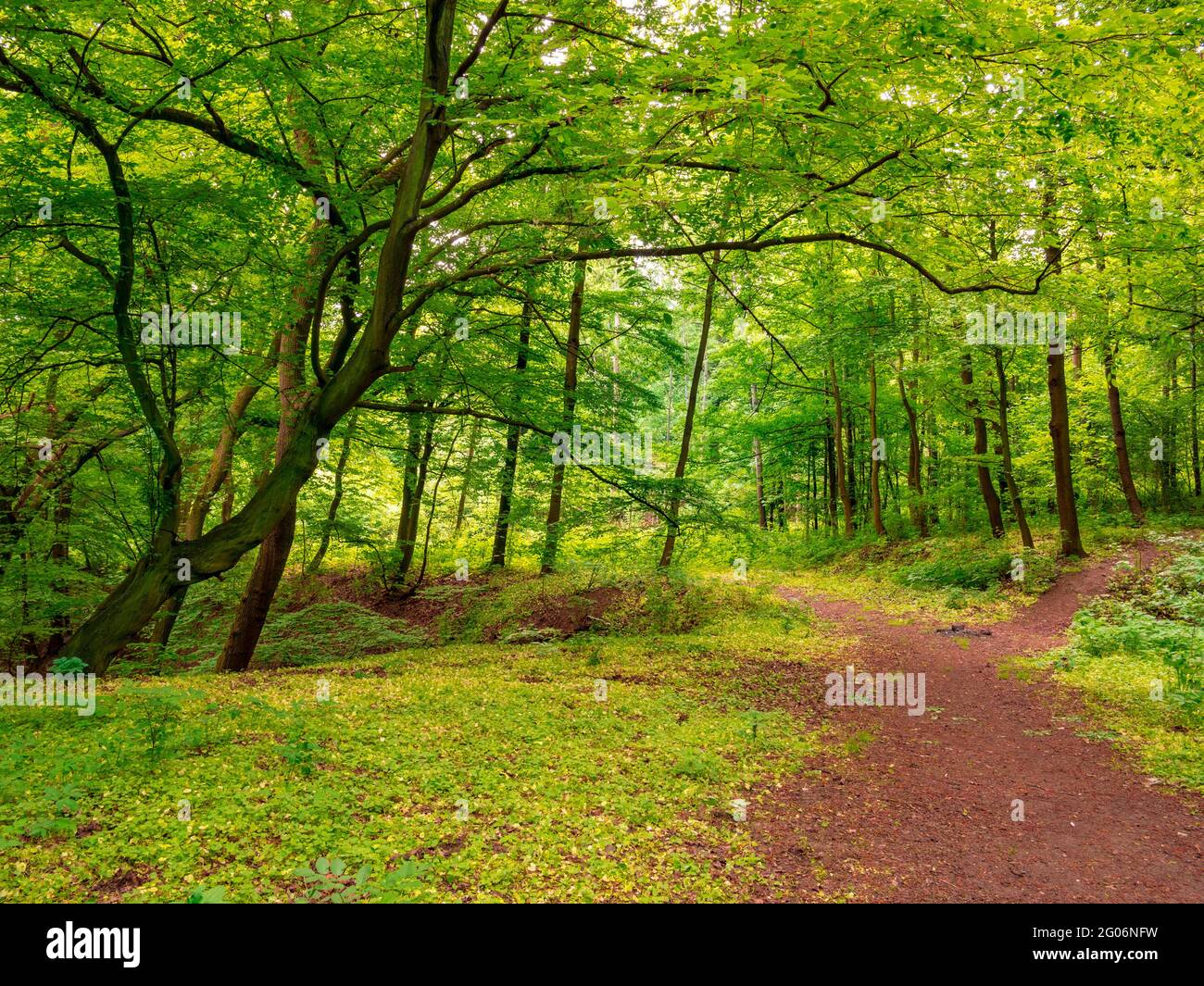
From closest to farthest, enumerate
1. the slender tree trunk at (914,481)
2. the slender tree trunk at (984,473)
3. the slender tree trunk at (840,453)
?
the slender tree trunk at (984,473)
the slender tree trunk at (914,481)
the slender tree trunk at (840,453)

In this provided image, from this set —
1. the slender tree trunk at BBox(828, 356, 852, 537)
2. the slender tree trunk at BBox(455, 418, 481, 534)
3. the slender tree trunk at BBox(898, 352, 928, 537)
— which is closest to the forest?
the slender tree trunk at BBox(455, 418, 481, 534)

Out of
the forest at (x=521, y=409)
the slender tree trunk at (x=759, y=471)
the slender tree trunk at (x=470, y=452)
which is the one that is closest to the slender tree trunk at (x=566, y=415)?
the forest at (x=521, y=409)

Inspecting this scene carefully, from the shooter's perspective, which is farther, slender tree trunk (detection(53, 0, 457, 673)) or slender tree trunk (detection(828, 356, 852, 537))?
slender tree trunk (detection(828, 356, 852, 537))

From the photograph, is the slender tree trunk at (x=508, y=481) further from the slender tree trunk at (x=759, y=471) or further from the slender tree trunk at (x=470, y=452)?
the slender tree trunk at (x=759, y=471)

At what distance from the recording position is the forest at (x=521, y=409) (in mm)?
4180

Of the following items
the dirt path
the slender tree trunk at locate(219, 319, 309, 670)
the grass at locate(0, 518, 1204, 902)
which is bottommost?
the dirt path

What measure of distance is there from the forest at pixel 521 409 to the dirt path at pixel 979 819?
46 mm

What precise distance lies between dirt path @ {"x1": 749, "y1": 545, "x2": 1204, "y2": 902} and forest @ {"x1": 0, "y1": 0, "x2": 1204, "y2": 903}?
5 centimetres

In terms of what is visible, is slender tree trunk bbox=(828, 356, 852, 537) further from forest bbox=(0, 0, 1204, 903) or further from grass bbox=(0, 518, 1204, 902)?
grass bbox=(0, 518, 1204, 902)

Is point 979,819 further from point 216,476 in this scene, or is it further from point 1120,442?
point 1120,442

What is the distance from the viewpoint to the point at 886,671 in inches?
Result: 379

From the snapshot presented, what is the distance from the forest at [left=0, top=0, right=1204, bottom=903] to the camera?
4180mm

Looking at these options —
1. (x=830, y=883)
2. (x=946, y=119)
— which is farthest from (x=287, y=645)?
(x=946, y=119)
